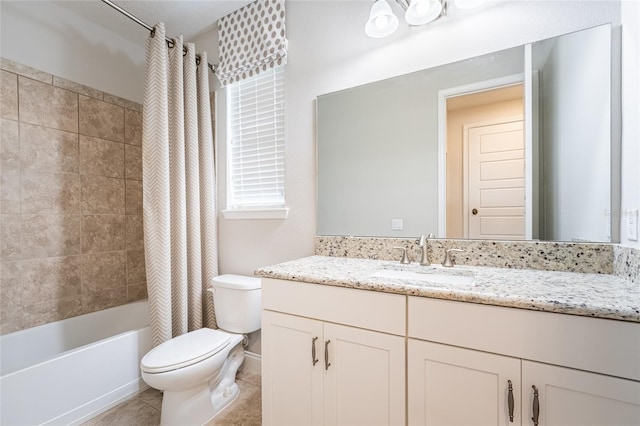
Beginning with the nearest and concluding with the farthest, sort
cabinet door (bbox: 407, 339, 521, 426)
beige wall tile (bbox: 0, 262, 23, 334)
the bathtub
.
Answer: cabinet door (bbox: 407, 339, 521, 426) → the bathtub → beige wall tile (bbox: 0, 262, 23, 334)

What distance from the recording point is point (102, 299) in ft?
6.88

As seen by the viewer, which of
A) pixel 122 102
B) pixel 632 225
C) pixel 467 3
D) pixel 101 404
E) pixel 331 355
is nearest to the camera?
pixel 632 225

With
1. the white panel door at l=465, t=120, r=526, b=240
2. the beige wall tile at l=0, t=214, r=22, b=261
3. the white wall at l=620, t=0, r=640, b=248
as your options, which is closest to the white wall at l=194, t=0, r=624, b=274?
the white wall at l=620, t=0, r=640, b=248

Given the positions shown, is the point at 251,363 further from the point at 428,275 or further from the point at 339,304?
the point at 428,275

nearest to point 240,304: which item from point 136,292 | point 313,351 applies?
point 313,351

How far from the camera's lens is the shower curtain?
1.73 metres

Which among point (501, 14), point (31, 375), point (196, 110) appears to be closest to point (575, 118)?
point (501, 14)

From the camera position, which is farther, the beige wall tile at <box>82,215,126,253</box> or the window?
the beige wall tile at <box>82,215,126,253</box>

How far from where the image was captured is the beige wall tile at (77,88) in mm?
1888

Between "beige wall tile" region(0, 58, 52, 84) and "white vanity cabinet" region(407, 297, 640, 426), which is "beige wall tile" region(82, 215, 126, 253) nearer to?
"beige wall tile" region(0, 58, 52, 84)

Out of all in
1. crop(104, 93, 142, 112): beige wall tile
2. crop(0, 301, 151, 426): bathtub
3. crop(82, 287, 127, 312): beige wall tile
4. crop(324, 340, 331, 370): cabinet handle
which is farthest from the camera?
crop(104, 93, 142, 112): beige wall tile

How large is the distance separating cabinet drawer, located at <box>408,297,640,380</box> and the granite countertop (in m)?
0.03

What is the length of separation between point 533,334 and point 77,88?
9.52 feet

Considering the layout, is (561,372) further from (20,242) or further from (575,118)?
(20,242)
